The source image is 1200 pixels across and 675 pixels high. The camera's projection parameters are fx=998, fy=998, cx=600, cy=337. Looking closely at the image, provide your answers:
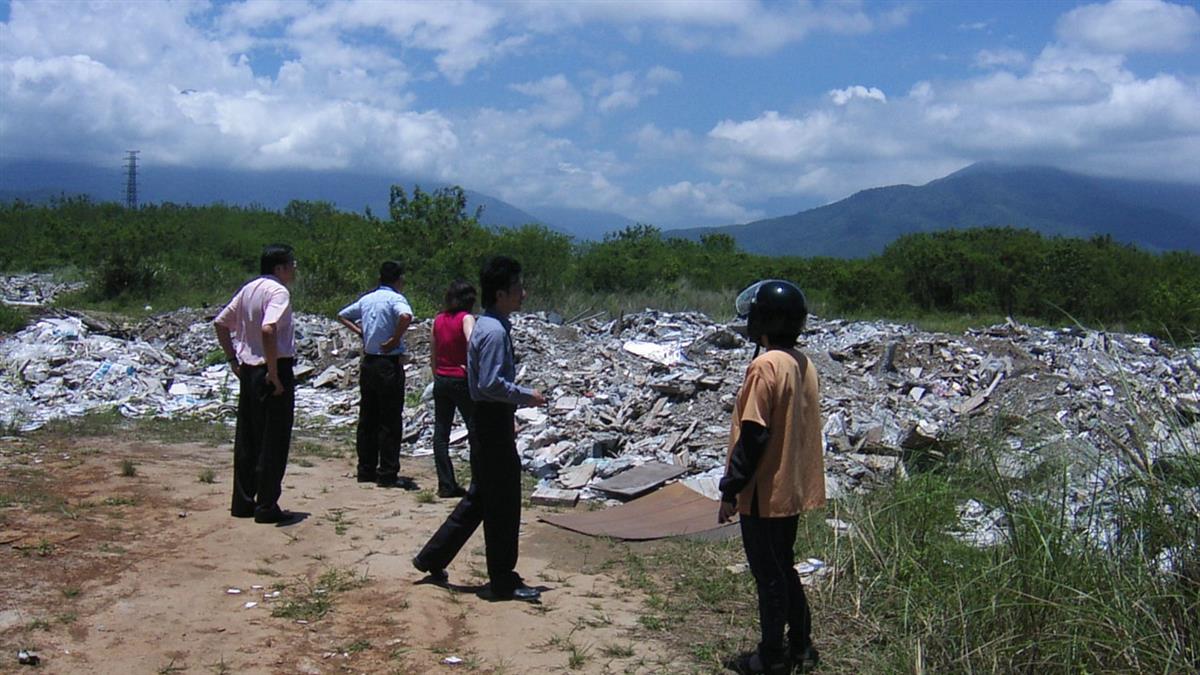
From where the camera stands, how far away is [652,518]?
7.33 metres

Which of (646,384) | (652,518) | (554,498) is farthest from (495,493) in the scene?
(646,384)

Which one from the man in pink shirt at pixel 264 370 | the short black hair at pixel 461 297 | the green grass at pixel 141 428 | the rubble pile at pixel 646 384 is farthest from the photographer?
the green grass at pixel 141 428

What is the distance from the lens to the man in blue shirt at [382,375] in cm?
774

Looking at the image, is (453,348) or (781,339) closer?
(781,339)

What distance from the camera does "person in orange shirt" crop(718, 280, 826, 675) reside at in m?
4.05

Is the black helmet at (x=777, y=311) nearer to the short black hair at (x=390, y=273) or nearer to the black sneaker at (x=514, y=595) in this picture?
the black sneaker at (x=514, y=595)

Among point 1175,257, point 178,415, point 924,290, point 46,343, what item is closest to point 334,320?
point 46,343

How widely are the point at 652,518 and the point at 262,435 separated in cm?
280

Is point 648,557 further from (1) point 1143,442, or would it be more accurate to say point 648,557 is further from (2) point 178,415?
(2) point 178,415

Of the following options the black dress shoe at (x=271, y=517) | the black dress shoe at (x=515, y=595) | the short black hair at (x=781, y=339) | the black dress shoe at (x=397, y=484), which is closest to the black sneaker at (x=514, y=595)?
the black dress shoe at (x=515, y=595)

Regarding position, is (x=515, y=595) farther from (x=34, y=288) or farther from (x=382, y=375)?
(x=34, y=288)

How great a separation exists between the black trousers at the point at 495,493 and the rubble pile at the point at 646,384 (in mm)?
2388

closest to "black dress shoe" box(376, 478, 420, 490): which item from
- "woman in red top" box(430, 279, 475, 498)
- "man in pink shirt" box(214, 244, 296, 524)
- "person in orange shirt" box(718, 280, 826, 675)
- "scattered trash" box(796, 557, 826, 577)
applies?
"woman in red top" box(430, 279, 475, 498)

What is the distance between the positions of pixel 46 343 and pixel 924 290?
26.1m
